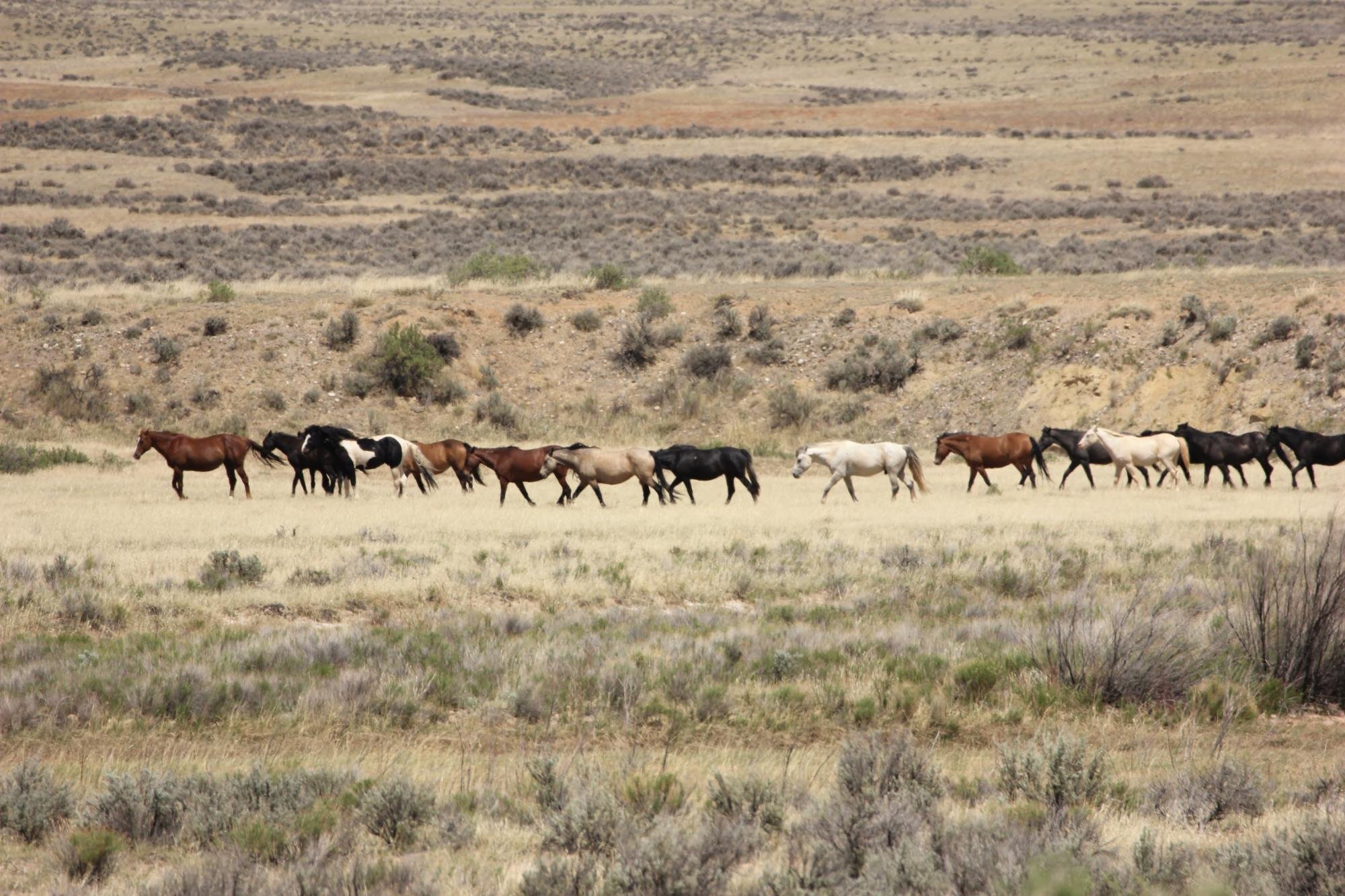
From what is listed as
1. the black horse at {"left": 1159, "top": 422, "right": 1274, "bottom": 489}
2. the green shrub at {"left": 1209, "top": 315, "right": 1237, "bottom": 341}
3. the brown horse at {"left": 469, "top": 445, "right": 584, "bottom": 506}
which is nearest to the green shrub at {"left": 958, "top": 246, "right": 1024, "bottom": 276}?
the green shrub at {"left": 1209, "top": 315, "right": 1237, "bottom": 341}

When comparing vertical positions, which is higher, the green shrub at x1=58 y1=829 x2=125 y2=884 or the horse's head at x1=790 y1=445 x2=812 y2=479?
the horse's head at x1=790 y1=445 x2=812 y2=479

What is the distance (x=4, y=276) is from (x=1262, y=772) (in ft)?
151

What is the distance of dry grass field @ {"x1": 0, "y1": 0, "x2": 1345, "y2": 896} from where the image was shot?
23.5 feet

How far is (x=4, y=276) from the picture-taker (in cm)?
4412

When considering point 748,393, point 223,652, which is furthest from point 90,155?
point 223,652

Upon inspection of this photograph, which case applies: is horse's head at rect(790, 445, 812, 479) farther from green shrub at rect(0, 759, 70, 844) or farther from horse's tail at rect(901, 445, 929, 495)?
green shrub at rect(0, 759, 70, 844)

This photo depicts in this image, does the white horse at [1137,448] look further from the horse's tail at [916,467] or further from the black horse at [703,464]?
the black horse at [703,464]

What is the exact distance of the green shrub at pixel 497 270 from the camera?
43.2 m

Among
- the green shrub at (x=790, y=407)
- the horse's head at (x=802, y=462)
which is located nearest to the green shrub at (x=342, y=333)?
the green shrub at (x=790, y=407)

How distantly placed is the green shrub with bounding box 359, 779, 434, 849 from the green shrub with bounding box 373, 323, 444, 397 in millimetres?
29581

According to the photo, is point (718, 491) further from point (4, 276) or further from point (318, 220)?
point (318, 220)

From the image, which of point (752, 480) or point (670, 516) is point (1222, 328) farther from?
point (670, 516)

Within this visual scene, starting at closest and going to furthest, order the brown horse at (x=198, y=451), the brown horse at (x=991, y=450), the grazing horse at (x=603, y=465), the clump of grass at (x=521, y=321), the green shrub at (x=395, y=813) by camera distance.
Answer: the green shrub at (x=395, y=813) < the brown horse at (x=198, y=451) < the grazing horse at (x=603, y=465) < the brown horse at (x=991, y=450) < the clump of grass at (x=521, y=321)

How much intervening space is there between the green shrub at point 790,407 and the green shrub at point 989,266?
1189cm
